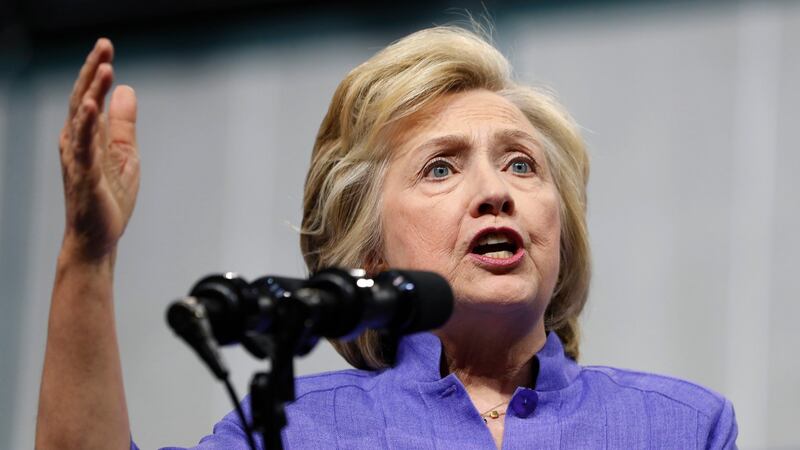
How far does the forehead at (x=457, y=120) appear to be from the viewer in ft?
7.05

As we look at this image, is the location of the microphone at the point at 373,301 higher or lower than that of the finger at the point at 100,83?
lower

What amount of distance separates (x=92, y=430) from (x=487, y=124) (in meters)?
0.95

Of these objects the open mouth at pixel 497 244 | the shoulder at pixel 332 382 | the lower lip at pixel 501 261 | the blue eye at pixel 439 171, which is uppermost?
the blue eye at pixel 439 171

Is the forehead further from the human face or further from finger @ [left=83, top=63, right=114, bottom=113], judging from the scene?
finger @ [left=83, top=63, right=114, bottom=113]

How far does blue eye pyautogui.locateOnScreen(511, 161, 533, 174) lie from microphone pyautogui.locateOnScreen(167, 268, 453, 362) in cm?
85

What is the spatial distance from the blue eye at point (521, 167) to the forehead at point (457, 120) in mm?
65

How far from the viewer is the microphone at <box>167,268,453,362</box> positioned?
1274 mm

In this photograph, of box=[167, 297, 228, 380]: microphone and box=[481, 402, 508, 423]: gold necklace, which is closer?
box=[167, 297, 228, 380]: microphone

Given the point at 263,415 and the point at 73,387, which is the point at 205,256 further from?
the point at 263,415

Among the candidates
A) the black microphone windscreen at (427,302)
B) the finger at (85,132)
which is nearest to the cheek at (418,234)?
the black microphone windscreen at (427,302)

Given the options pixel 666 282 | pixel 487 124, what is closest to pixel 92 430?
pixel 487 124

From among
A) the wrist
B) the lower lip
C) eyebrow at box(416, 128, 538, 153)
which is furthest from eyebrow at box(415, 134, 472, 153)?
the wrist

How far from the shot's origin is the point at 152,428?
142 inches

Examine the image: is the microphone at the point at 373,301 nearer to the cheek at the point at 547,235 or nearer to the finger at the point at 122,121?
the finger at the point at 122,121
